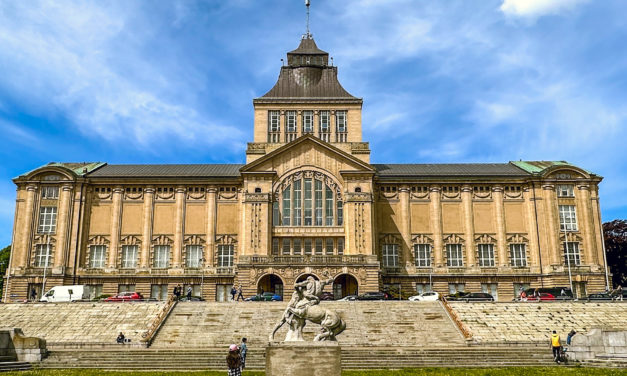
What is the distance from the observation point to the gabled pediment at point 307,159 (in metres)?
65.1

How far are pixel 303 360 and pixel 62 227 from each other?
167ft

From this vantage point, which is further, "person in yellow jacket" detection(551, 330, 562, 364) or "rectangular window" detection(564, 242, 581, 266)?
"rectangular window" detection(564, 242, 581, 266)

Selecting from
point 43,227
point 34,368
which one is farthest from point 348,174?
point 34,368

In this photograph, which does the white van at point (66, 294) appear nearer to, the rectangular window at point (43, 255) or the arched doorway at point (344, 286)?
the rectangular window at point (43, 255)

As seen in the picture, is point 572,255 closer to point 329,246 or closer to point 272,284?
point 329,246

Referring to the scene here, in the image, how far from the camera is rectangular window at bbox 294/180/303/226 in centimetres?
6444

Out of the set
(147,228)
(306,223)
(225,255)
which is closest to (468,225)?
(306,223)

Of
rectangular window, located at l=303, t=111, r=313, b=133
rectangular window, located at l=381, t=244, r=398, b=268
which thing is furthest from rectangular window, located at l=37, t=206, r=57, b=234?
rectangular window, located at l=381, t=244, r=398, b=268

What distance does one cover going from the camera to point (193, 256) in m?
66.6

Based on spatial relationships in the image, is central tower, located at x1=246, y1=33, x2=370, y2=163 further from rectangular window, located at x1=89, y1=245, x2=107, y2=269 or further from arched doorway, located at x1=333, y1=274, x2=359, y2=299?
rectangular window, located at x1=89, y1=245, x2=107, y2=269

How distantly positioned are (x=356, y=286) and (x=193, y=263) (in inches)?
714

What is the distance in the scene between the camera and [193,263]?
218ft

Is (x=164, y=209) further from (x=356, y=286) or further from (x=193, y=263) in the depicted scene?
(x=356, y=286)

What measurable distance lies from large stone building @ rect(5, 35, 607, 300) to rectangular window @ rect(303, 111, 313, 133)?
12.9 ft
